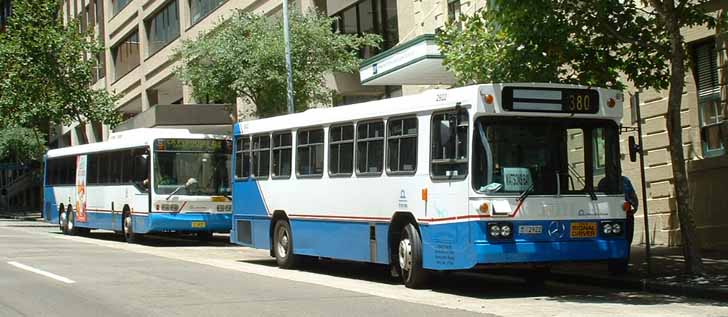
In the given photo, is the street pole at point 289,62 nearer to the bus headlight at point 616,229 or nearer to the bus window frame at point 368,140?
the bus window frame at point 368,140

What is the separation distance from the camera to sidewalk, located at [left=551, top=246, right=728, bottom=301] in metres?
12.0

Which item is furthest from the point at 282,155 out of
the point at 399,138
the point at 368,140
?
the point at 399,138

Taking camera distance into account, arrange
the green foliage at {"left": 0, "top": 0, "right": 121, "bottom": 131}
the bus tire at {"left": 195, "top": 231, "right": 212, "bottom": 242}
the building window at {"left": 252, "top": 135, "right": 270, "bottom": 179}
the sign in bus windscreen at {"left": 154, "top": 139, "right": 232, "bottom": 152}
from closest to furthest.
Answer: the building window at {"left": 252, "top": 135, "right": 270, "bottom": 179} → the sign in bus windscreen at {"left": 154, "top": 139, "right": 232, "bottom": 152} → the bus tire at {"left": 195, "top": 231, "right": 212, "bottom": 242} → the green foliage at {"left": 0, "top": 0, "right": 121, "bottom": 131}

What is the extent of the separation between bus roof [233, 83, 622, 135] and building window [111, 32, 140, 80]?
39581 millimetres

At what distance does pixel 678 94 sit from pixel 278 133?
730cm

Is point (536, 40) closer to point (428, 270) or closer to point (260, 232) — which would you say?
point (428, 270)

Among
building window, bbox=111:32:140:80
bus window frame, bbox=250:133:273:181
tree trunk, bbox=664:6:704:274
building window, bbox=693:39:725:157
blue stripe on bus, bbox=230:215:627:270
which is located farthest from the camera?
building window, bbox=111:32:140:80

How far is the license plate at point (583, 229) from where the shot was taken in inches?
489

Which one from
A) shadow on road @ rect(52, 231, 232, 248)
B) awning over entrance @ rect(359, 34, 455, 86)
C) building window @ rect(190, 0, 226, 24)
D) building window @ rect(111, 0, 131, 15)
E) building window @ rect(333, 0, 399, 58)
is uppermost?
building window @ rect(111, 0, 131, 15)

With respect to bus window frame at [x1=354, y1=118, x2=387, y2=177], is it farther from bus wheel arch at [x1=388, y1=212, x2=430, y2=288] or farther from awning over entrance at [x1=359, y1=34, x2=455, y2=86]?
awning over entrance at [x1=359, y1=34, x2=455, y2=86]

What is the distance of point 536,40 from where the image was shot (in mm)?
13922

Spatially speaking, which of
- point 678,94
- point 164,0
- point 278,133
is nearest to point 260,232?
point 278,133

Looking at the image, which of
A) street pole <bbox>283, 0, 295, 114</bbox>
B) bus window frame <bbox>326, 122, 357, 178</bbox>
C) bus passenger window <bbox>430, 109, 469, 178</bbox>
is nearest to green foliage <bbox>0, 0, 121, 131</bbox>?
street pole <bbox>283, 0, 295, 114</bbox>

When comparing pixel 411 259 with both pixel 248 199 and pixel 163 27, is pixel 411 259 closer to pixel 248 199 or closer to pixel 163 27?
pixel 248 199
